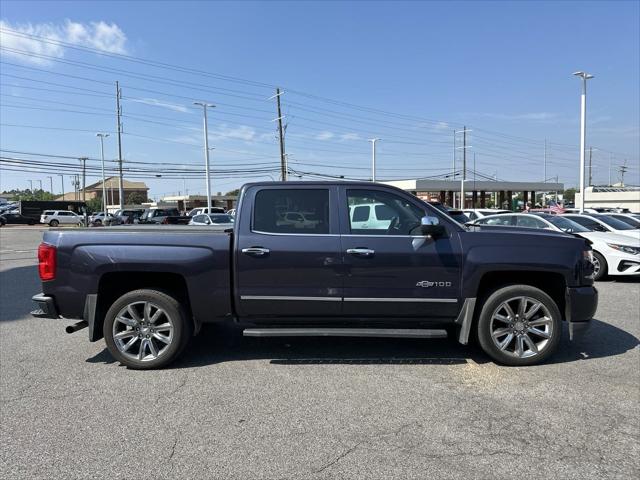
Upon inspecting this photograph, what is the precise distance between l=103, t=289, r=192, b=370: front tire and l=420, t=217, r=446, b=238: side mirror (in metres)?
2.55

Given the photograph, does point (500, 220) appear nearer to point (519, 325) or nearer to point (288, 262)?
point (519, 325)

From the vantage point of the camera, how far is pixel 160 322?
4941 mm

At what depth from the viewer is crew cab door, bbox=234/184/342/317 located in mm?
4719

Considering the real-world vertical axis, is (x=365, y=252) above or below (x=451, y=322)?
above

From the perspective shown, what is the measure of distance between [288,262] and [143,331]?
1.66 metres

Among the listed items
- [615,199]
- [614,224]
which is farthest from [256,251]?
[615,199]

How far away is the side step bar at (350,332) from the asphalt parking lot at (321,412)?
369 mm

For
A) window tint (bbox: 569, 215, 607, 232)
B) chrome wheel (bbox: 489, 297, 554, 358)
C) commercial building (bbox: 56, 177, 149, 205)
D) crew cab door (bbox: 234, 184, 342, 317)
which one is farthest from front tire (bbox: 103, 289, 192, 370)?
commercial building (bbox: 56, 177, 149, 205)

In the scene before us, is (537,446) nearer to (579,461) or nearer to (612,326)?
(579,461)

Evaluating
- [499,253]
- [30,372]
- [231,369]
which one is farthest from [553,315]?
[30,372]

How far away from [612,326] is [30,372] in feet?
23.1

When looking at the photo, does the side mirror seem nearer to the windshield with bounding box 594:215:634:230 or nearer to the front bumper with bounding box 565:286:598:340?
the front bumper with bounding box 565:286:598:340

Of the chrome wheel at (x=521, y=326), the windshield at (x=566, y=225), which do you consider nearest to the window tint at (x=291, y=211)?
the chrome wheel at (x=521, y=326)

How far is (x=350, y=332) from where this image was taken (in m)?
4.73
